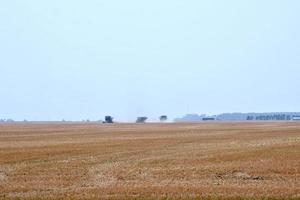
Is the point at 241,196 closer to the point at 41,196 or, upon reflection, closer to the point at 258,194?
the point at 258,194

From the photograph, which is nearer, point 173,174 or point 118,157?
point 173,174

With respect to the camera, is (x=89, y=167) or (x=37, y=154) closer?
(x=89, y=167)

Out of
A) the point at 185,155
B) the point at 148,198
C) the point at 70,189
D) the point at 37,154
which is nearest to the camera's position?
the point at 148,198

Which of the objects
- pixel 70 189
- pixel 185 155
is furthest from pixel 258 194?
pixel 185 155

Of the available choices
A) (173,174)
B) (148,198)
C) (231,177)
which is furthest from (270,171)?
(148,198)

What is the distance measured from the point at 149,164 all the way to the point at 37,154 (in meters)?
13.7

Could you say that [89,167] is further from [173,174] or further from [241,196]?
[241,196]

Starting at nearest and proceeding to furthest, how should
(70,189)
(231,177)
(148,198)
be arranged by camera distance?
(148,198) → (70,189) → (231,177)

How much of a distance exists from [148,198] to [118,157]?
21.1 metres

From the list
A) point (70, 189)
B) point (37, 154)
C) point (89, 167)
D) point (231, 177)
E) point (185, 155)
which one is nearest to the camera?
point (70, 189)

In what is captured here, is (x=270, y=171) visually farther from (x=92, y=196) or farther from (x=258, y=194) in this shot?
(x=92, y=196)

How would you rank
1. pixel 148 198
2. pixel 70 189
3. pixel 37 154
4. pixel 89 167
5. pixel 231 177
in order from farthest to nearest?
pixel 37 154
pixel 89 167
pixel 231 177
pixel 70 189
pixel 148 198

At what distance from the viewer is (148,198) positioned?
2186 cm

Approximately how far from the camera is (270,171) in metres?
30.5
